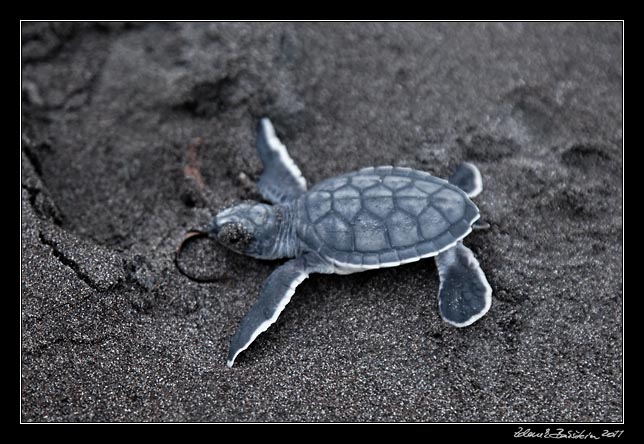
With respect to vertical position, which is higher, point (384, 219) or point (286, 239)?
point (384, 219)

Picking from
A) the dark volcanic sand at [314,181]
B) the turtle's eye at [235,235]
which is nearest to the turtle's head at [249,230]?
the turtle's eye at [235,235]

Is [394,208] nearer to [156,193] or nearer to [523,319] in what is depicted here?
[523,319]

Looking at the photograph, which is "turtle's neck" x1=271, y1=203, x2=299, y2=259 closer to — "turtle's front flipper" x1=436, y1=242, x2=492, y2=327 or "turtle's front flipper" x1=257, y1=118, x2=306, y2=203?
"turtle's front flipper" x1=257, y1=118, x2=306, y2=203

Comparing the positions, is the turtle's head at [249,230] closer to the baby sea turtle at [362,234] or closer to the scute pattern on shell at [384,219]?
the baby sea turtle at [362,234]

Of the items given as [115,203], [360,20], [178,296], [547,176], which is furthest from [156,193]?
[547,176]

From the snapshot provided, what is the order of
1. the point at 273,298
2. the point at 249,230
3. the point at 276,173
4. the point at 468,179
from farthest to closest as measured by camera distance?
the point at 276,173 < the point at 468,179 < the point at 249,230 < the point at 273,298

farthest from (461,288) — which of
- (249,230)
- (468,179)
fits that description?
(249,230)

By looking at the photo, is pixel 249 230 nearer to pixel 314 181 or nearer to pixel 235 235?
pixel 235 235
